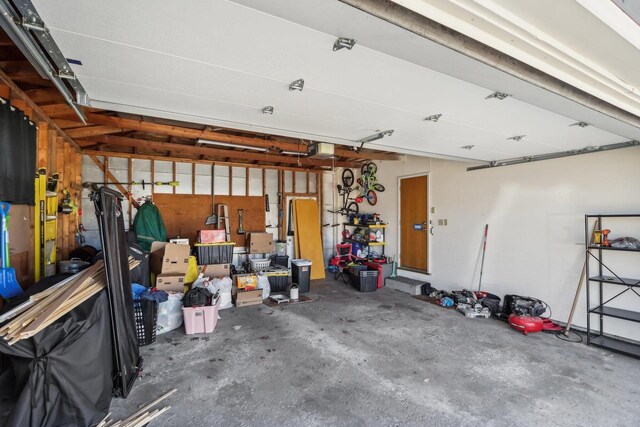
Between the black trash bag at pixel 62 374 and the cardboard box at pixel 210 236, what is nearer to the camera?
the black trash bag at pixel 62 374

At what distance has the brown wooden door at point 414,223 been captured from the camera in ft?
20.4

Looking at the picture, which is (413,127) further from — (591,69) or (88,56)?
(88,56)

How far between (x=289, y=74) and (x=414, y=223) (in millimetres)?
5179

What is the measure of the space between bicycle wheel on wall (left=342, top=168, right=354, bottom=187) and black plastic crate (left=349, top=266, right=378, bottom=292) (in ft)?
9.12

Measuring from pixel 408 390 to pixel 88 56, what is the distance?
3362mm

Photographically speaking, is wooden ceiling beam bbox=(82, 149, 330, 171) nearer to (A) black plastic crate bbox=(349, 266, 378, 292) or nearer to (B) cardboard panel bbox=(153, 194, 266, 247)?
(B) cardboard panel bbox=(153, 194, 266, 247)

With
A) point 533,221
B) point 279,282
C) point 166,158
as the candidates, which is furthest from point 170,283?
point 533,221

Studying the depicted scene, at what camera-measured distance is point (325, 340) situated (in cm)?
363

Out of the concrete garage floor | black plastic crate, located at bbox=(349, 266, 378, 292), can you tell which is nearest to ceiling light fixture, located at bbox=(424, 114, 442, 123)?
the concrete garage floor

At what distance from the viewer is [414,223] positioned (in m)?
6.45

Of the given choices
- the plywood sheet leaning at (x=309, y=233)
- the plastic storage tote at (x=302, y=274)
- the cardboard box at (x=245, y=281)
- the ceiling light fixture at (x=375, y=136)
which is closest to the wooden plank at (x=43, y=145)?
the cardboard box at (x=245, y=281)

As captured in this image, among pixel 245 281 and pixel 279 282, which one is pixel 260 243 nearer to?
pixel 279 282

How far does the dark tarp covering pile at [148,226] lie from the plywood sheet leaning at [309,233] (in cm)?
298

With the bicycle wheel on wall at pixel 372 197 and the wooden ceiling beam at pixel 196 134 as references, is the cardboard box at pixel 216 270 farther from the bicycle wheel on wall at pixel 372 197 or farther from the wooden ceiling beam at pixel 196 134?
the bicycle wheel on wall at pixel 372 197
